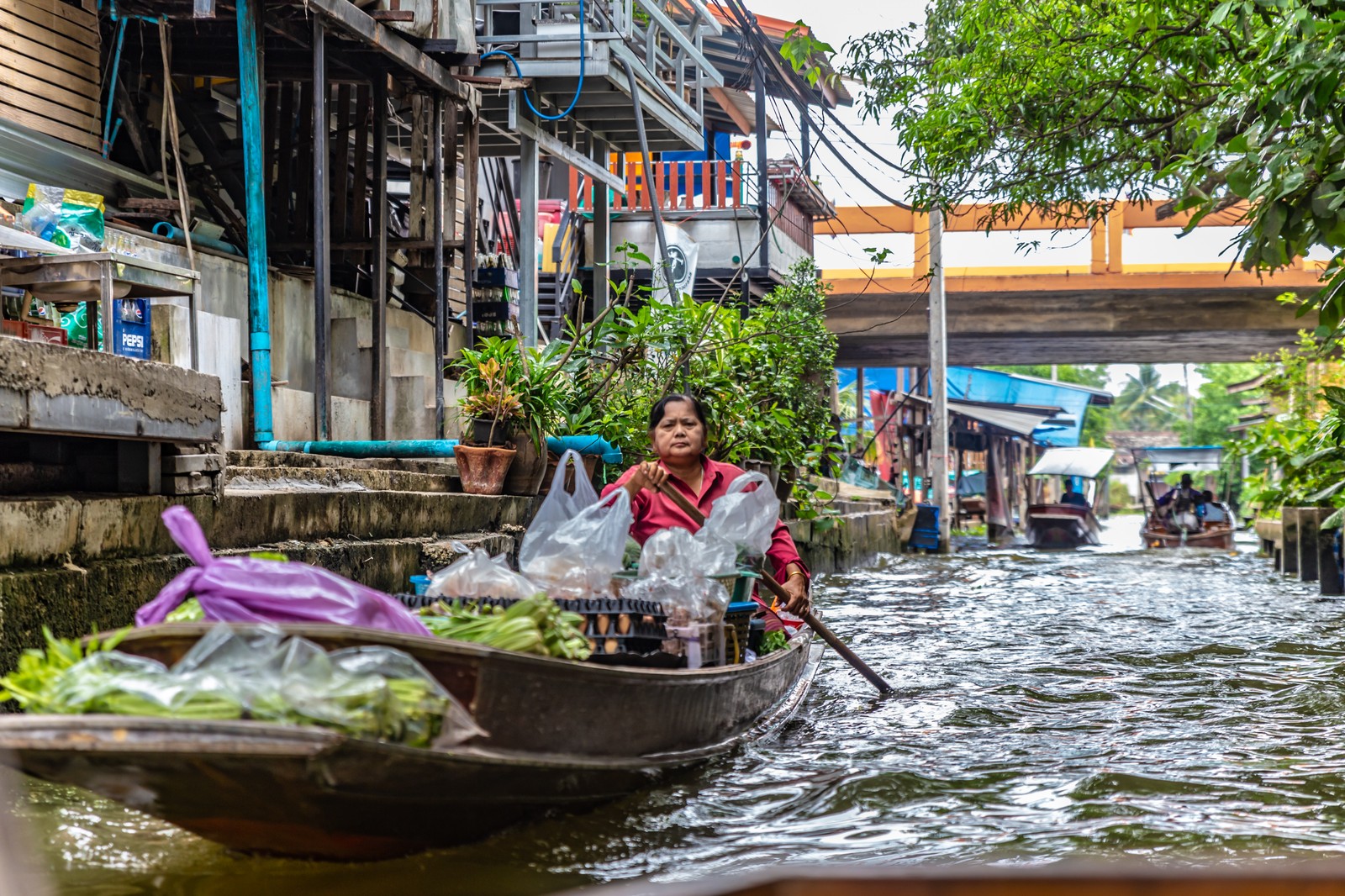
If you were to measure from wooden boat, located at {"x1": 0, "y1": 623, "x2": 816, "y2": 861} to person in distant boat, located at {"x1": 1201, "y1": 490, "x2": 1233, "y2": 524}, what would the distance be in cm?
2215

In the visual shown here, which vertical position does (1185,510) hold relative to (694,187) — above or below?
below

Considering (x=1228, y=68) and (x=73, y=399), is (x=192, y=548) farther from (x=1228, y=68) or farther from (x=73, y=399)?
(x=1228, y=68)

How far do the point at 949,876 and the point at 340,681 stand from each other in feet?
6.13

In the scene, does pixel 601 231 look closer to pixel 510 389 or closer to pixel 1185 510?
pixel 510 389

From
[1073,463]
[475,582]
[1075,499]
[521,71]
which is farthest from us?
[1073,463]

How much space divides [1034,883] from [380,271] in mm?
8881

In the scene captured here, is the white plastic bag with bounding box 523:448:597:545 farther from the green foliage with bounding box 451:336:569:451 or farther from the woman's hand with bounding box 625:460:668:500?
the green foliage with bounding box 451:336:569:451

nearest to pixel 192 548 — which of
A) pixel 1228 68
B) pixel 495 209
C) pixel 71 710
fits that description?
pixel 71 710

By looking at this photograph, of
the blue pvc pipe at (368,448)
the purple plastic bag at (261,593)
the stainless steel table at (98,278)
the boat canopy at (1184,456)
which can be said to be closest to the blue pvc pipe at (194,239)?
the blue pvc pipe at (368,448)

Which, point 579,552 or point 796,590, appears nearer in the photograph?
point 579,552

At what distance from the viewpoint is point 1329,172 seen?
4.54 metres

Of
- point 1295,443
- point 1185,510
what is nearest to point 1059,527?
point 1185,510

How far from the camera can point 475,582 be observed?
3936mm

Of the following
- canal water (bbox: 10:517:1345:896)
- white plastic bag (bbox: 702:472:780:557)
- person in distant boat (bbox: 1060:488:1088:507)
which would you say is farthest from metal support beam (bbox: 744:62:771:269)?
person in distant boat (bbox: 1060:488:1088:507)
